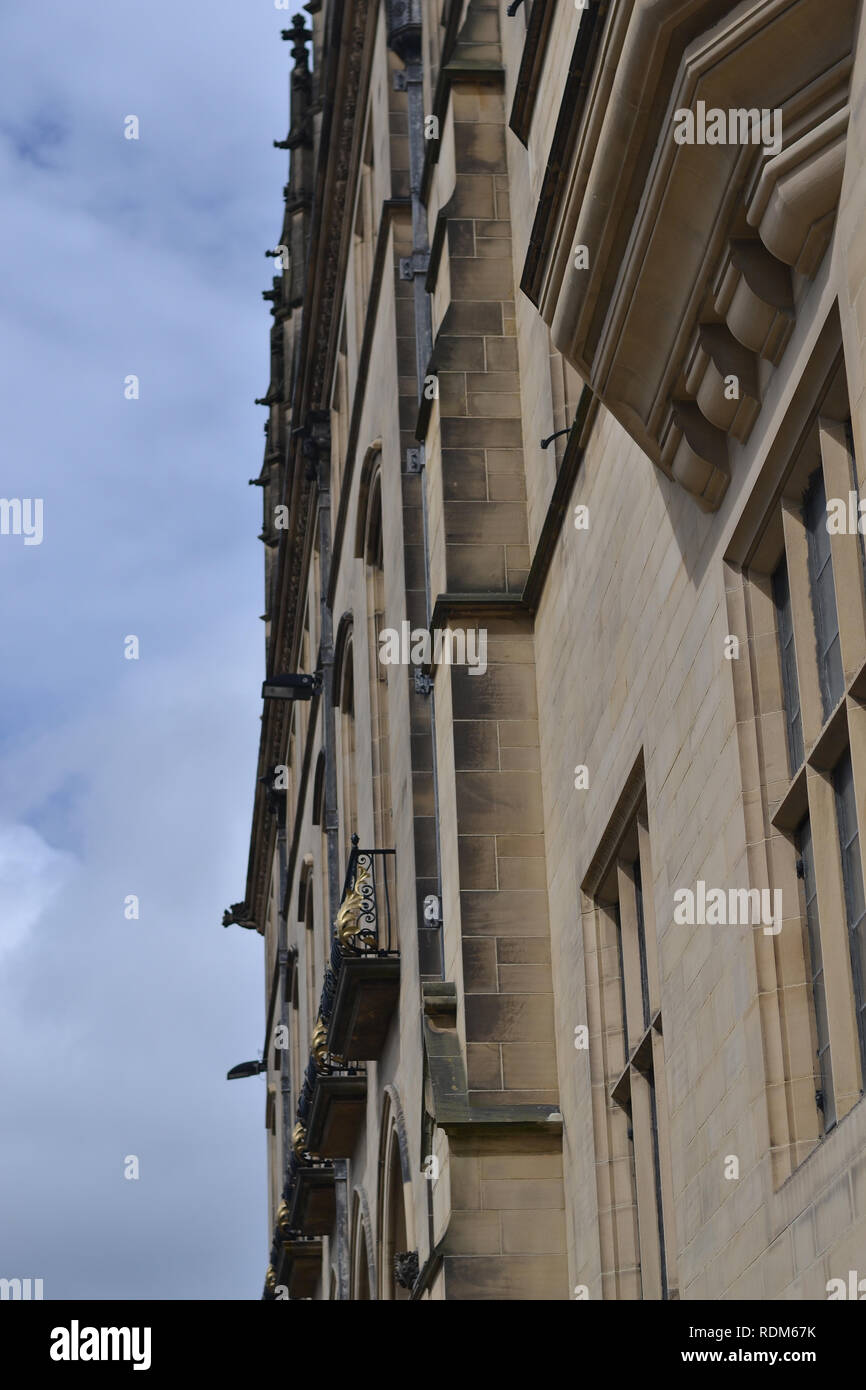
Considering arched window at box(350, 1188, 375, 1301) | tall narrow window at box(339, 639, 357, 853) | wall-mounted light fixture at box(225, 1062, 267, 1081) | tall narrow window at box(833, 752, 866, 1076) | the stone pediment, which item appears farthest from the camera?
wall-mounted light fixture at box(225, 1062, 267, 1081)

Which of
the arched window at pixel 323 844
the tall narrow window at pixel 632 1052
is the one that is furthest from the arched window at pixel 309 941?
the tall narrow window at pixel 632 1052

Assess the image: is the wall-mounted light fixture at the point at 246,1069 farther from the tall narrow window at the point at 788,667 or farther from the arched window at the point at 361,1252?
the tall narrow window at the point at 788,667

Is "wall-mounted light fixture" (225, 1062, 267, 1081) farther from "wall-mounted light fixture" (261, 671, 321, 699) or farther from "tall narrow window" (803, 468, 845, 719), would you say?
"tall narrow window" (803, 468, 845, 719)

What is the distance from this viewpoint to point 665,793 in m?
11.2

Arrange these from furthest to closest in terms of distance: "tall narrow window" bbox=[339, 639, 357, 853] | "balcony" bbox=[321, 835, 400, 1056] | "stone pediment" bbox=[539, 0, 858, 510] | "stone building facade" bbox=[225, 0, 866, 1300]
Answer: "tall narrow window" bbox=[339, 639, 357, 853]
"balcony" bbox=[321, 835, 400, 1056]
"stone building facade" bbox=[225, 0, 866, 1300]
"stone pediment" bbox=[539, 0, 858, 510]

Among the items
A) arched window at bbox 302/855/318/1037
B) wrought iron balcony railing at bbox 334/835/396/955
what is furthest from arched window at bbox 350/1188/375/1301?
arched window at bbox 302/855/318/1037

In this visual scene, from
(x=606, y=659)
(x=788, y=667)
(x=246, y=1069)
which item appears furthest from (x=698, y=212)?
(x=246, y=1069)

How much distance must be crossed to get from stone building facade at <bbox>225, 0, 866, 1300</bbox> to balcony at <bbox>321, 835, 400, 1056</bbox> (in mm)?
58

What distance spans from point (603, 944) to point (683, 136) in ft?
20.1

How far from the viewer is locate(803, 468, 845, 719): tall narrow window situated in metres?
8.88

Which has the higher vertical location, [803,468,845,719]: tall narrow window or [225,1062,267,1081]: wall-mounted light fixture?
[225,1062,267,1081]: wall-mounted light fixture

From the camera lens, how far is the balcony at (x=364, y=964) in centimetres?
2025

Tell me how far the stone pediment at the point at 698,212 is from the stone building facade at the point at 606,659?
0.02 meters

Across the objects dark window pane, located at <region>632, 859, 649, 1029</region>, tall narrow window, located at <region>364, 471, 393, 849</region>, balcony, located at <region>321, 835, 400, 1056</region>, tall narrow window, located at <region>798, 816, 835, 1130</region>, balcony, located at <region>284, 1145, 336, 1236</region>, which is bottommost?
tall narrow window, located at <region>798, 816, 835, 1130</region>
